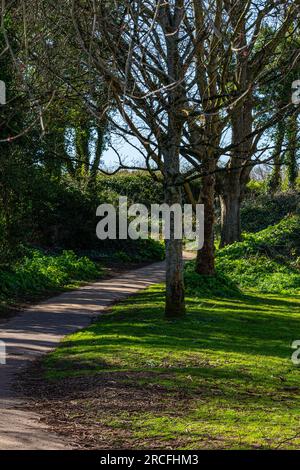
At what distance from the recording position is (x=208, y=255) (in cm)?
1953

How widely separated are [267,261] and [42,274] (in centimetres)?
811

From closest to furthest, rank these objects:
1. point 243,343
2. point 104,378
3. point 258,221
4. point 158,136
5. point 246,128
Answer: point 104,378, point 243,343, point 158,136, point 246,128, point 258,221

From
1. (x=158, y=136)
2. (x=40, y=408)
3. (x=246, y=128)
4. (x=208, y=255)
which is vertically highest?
(x=246, y=128)

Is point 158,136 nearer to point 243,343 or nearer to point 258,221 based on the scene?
point 243,343

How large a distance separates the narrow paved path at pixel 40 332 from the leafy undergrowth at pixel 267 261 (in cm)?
243

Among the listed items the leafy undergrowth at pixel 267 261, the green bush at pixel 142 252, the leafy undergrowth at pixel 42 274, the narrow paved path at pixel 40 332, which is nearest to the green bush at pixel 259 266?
the leafy undergrowth at pixel 267 261

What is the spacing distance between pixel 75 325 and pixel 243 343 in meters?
3.54

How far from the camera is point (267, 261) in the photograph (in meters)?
25.5

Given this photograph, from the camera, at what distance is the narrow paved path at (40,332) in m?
7.29

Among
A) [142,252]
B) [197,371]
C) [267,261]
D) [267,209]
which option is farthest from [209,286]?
[267,209]

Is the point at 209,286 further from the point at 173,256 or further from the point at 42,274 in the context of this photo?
the point at 173,256

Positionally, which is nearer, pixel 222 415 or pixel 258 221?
pixel 222 415
